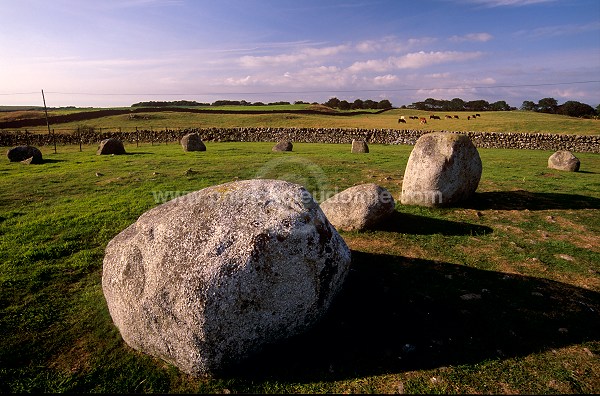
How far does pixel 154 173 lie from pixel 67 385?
16.1 metres

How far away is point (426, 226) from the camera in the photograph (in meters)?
11.8

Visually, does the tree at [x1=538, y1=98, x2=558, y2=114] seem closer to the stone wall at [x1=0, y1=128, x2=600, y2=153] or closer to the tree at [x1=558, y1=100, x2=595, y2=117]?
the tree at [x1=558, y1=100, x2=595, y2=117]

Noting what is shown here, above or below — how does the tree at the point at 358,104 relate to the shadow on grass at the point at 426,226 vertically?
above

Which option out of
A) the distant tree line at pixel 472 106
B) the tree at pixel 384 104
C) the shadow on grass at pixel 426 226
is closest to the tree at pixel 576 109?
the distant tree line at pixel 472 106

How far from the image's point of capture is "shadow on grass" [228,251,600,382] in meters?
5.50

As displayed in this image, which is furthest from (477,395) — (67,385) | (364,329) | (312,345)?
(67,385)

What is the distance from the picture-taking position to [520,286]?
7.85 meters

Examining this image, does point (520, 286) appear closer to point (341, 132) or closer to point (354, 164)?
point (354, 164)

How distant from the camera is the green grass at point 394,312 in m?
5.23

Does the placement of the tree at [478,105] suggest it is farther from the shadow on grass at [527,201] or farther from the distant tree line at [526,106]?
the shadow on grass at [527,201]

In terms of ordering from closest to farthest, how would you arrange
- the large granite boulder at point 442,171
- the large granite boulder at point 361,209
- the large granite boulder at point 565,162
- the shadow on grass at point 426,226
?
the large granite boulder at point 361,209 < the shadow on grass at point 426,226 < the large granite boulder at point 442,171 < the large granite boulder at point 565,162

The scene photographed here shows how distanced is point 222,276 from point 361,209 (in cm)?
689

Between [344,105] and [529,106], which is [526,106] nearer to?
[529,106]

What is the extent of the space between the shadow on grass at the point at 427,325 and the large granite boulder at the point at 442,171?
5.60 meters
